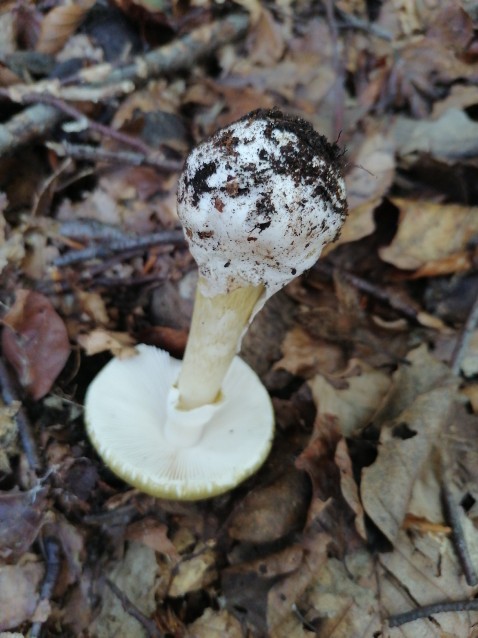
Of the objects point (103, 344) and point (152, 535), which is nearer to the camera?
point (152, 535)

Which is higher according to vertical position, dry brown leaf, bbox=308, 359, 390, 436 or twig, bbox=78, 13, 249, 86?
twig, bbox=78, 13, 249, 86

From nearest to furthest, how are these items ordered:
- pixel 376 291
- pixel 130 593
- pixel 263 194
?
pixel 263 194
pixel 130 593
pixel 376 291

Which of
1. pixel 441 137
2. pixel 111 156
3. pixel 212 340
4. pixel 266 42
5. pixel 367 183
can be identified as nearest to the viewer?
pixel 212 340

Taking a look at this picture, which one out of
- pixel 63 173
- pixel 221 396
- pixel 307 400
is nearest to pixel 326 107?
pixel 63 173

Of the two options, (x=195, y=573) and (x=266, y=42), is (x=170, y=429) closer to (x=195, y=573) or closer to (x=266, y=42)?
(x=195, y=573)

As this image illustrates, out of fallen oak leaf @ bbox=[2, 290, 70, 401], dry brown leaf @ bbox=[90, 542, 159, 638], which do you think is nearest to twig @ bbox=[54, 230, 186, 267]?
fallen oak leaf @ bbox=[2, 290, 70, 401]

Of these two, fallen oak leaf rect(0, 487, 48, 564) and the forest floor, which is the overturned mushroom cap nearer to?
the forest floor

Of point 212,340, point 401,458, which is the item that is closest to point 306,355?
point 401,458
